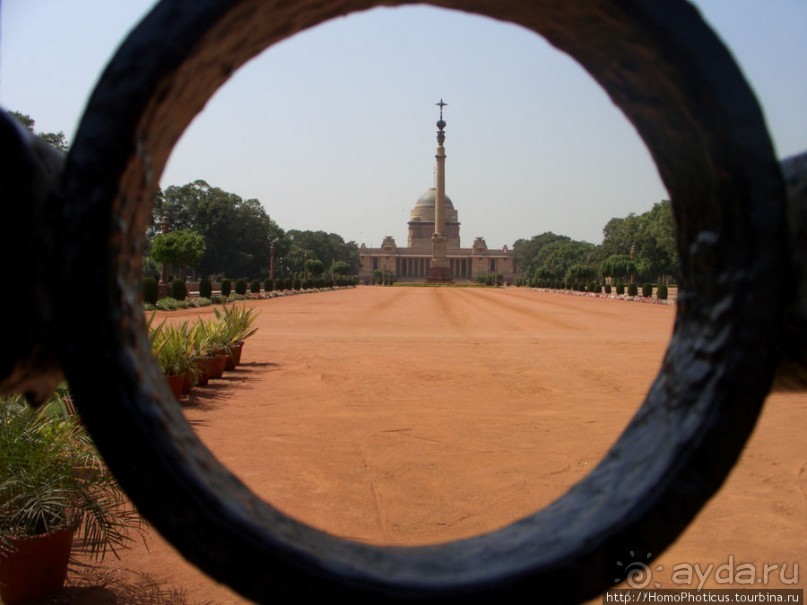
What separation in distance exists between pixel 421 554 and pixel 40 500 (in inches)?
118

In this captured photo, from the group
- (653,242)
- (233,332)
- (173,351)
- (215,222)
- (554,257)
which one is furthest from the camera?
(554,257)

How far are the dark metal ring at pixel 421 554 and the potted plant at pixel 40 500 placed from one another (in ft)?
9.32

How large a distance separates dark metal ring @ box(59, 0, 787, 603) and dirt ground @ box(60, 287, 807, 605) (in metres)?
2.96

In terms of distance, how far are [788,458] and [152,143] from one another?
6385mm

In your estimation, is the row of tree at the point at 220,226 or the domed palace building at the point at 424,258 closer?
the row of tree at the point at 220,226

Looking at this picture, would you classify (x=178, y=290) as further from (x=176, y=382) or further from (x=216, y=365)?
(x=176, y=382)

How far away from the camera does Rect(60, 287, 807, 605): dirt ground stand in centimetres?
396

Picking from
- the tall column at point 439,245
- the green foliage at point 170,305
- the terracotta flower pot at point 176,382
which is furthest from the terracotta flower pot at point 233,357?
the tall column at point 439,245

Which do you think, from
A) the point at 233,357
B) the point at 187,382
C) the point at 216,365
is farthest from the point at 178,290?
the point at 187,382

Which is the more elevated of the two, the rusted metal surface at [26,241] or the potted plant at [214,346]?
the rusted metal surface at [26,241]

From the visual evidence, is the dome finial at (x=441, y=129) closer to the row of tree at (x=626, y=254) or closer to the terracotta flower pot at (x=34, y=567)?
the row of tree at (x=626, y=254)

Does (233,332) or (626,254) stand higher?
(626,254)

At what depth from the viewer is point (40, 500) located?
3350 mm

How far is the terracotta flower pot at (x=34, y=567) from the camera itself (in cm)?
326
